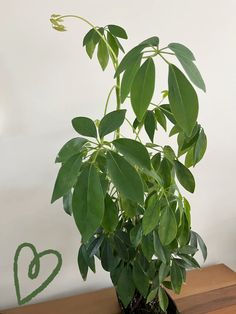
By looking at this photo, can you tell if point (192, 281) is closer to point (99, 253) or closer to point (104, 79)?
point (99, 253)

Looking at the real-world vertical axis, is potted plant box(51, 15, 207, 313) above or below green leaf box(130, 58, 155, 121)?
below

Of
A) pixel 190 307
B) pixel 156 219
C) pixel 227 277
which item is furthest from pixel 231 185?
pixel 156 219

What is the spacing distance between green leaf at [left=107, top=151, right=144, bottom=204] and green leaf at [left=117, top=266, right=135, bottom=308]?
1.16ft

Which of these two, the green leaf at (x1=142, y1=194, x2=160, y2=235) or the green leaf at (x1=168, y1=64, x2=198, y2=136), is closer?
the green leaf at (x1=168, y1=64, x2=198, y2=136)

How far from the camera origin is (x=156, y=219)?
595mm

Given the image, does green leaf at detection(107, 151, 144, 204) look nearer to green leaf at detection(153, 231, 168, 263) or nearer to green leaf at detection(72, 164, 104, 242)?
green leaf at detection(72, 164, 104, 242)

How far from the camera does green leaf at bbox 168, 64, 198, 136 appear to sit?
437 mm

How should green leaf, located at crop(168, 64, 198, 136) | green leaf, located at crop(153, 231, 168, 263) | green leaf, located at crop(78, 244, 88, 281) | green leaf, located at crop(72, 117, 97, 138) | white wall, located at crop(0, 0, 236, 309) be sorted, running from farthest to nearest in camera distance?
white wall, located at crop(0, 0, 236, 309)
green leaf, located at crop(78, 244, 88, 281)
green leaf, located at crop(153, 231, 168, 263)
green leaf, located at crop(72, 117, 97, 138)
green leaf, located at crop(168, 64, 198, 136)

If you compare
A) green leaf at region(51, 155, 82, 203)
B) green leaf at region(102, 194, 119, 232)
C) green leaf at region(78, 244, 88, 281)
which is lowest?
green leaf at region(78, 244, 88, 281)

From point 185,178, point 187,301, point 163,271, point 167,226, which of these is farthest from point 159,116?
point 187,301

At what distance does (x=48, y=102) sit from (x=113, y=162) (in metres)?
0.55

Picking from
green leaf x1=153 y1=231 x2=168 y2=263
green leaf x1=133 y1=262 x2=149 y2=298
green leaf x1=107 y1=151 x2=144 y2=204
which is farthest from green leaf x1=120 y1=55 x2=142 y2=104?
green leaf x1=133 y1=262 x2=149 y2=298

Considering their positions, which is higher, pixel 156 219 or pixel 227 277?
pixel 156 219

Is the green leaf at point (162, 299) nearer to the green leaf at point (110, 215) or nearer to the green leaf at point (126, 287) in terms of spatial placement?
the green leaf at point (126, 287)
